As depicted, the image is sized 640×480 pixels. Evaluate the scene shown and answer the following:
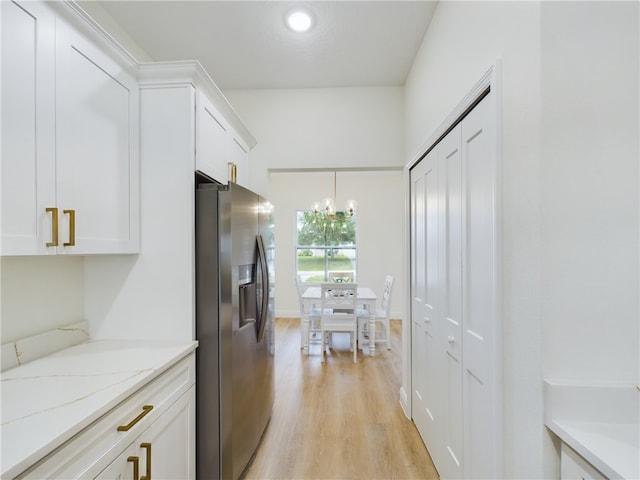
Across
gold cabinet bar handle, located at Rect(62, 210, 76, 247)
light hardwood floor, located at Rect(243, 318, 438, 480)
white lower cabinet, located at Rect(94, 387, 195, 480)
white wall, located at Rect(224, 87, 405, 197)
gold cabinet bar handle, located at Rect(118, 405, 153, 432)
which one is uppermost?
white wall, located at Rect(224, 87, 405, 197)

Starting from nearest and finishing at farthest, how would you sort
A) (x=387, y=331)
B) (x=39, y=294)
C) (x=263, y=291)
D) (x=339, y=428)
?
(x=39, y=294), (x=263, y=291), (x=339, y=428), (x=387, y=331)

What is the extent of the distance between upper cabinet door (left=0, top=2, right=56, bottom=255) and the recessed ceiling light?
127 centimetres

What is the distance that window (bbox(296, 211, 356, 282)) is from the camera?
259 inches

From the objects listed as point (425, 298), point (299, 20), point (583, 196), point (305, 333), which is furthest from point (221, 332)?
point (305, 333)

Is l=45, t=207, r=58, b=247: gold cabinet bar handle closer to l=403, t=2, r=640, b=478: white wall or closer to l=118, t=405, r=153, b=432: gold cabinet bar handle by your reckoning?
l=118, t=405, r=153, b=432: gold cabinet bar handle

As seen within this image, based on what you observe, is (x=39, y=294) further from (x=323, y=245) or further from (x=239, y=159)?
(x=323, y=245)

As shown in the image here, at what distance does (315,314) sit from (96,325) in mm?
3108

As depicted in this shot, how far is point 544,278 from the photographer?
0.99m

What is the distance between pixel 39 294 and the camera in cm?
146

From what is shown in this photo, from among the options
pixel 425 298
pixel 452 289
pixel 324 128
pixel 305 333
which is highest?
pixel 324 128

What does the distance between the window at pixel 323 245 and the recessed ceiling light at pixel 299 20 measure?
4.57 meters

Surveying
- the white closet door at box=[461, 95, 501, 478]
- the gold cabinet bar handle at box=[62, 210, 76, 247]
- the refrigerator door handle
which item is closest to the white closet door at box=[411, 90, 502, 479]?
the white closet door at box=[461, 95, 501, 478]

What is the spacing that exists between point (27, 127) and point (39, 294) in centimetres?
81

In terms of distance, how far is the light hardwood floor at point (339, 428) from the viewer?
6.51 feet
